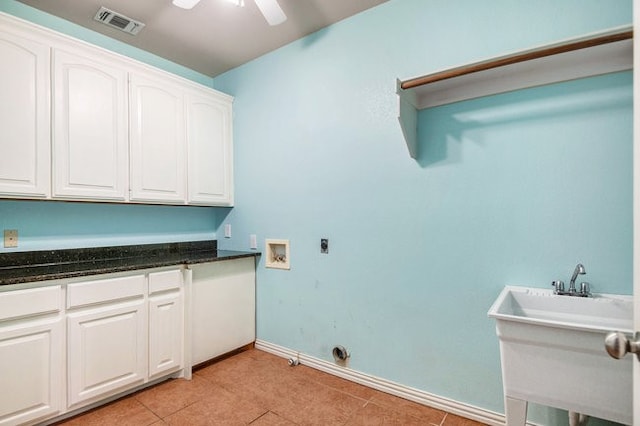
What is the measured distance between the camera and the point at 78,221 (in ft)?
7.92

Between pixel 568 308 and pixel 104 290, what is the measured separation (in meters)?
2.49

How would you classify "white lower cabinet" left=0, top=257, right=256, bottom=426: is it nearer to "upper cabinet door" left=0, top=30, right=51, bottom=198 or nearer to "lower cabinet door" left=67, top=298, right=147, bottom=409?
"lower cabinet door" left=67, top=298, right=147, bottom=409

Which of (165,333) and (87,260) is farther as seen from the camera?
(87,260)

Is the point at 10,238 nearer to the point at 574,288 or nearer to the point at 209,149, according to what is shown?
the point at 209,149

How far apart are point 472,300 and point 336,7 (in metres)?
2.06

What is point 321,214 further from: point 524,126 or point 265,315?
→ point 524,126

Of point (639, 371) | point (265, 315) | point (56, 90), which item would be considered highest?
point (56, 90)

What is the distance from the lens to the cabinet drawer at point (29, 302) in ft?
5.46

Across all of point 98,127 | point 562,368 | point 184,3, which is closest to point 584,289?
point 562,368

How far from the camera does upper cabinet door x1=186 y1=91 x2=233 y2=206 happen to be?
279cm

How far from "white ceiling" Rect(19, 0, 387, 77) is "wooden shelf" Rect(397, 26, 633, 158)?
0.80m

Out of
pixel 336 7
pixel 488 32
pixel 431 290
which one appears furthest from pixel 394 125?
pixel 431 290

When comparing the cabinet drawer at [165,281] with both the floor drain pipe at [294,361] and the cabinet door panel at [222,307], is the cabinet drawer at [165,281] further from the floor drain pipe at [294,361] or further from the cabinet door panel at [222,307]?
the floor drain pipe at [294,361]

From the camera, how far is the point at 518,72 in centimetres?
169
